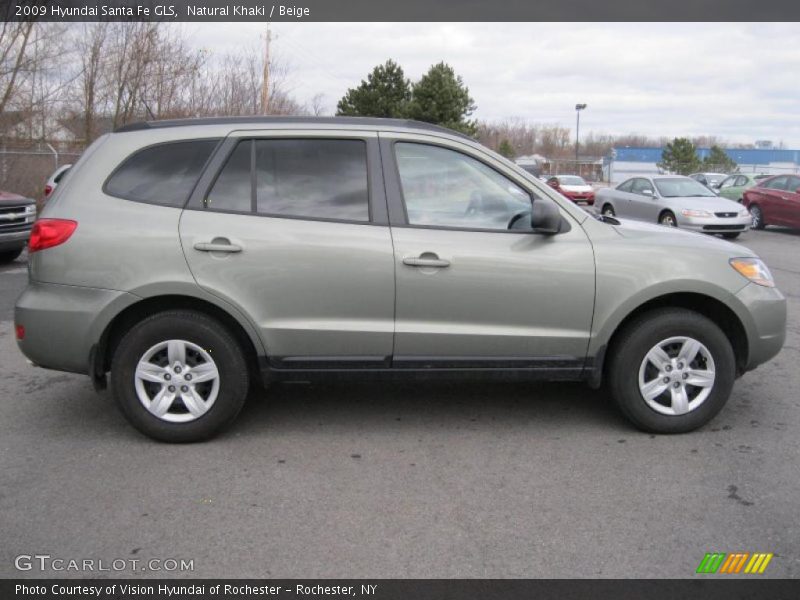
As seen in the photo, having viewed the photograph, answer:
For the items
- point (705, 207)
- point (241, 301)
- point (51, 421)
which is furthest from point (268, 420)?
point (705, 207)

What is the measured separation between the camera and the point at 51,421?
15.9ft

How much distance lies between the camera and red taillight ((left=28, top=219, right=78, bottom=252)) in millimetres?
4281

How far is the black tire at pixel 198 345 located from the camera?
14.1ft

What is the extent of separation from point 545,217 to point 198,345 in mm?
2152

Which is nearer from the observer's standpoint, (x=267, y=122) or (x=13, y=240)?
(x=267, y=122)

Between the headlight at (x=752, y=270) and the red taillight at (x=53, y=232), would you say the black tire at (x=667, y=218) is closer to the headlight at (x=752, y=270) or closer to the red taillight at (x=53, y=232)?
the headlight at (x=752, y=270)

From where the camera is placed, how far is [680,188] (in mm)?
17156

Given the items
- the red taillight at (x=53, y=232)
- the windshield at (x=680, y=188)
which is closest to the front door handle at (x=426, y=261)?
the red taillight at (x=53, y=232)

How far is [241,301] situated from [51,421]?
1661 millimetres

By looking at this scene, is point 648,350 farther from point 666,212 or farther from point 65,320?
point 666,212

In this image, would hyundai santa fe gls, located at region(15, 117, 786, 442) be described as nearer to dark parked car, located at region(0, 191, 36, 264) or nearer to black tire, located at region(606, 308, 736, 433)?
black tire, located at region(606, 308, 736, 433)

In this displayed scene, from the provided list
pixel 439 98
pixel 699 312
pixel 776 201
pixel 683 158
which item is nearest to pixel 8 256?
pixel 699 312

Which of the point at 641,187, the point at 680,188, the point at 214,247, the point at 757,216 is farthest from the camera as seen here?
the point at 757,216
